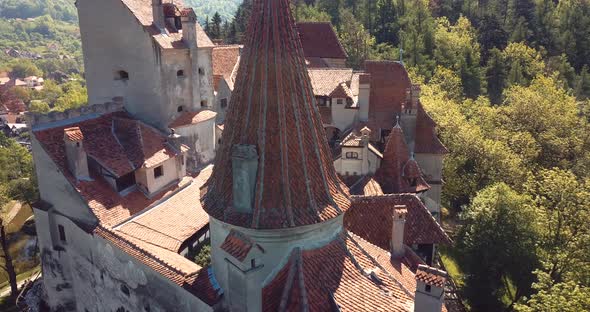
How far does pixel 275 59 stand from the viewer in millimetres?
14219

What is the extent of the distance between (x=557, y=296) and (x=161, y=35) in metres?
27.7

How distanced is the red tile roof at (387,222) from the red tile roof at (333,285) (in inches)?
242

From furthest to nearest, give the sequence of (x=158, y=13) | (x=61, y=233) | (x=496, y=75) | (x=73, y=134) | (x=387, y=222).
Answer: (x=496, y=75) → (x=158, y=13) → (x=61, y=233) → (x=73, y=134) → (x=387, y=222)

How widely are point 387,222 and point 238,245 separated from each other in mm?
10758

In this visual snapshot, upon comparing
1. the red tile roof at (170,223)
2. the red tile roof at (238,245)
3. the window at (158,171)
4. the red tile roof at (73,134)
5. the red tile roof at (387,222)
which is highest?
the red tile roof at (73,134)

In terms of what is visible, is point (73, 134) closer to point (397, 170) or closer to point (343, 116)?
point (397, 170)

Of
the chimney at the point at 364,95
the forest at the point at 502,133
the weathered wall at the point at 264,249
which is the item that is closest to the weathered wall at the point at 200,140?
the chimney at the point at 364,95

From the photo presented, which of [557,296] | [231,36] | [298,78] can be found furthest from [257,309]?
[231,36]

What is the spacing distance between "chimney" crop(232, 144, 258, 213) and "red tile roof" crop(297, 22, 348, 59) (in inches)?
1697

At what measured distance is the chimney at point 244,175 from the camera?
13.8 m

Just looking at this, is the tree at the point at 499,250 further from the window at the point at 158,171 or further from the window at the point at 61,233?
the window at the point at 61,233

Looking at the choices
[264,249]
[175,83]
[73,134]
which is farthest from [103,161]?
[264,249]

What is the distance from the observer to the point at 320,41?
182 feet

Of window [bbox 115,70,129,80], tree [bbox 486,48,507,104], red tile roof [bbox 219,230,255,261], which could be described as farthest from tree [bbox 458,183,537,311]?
tree [bbox 486,48,507,104]
